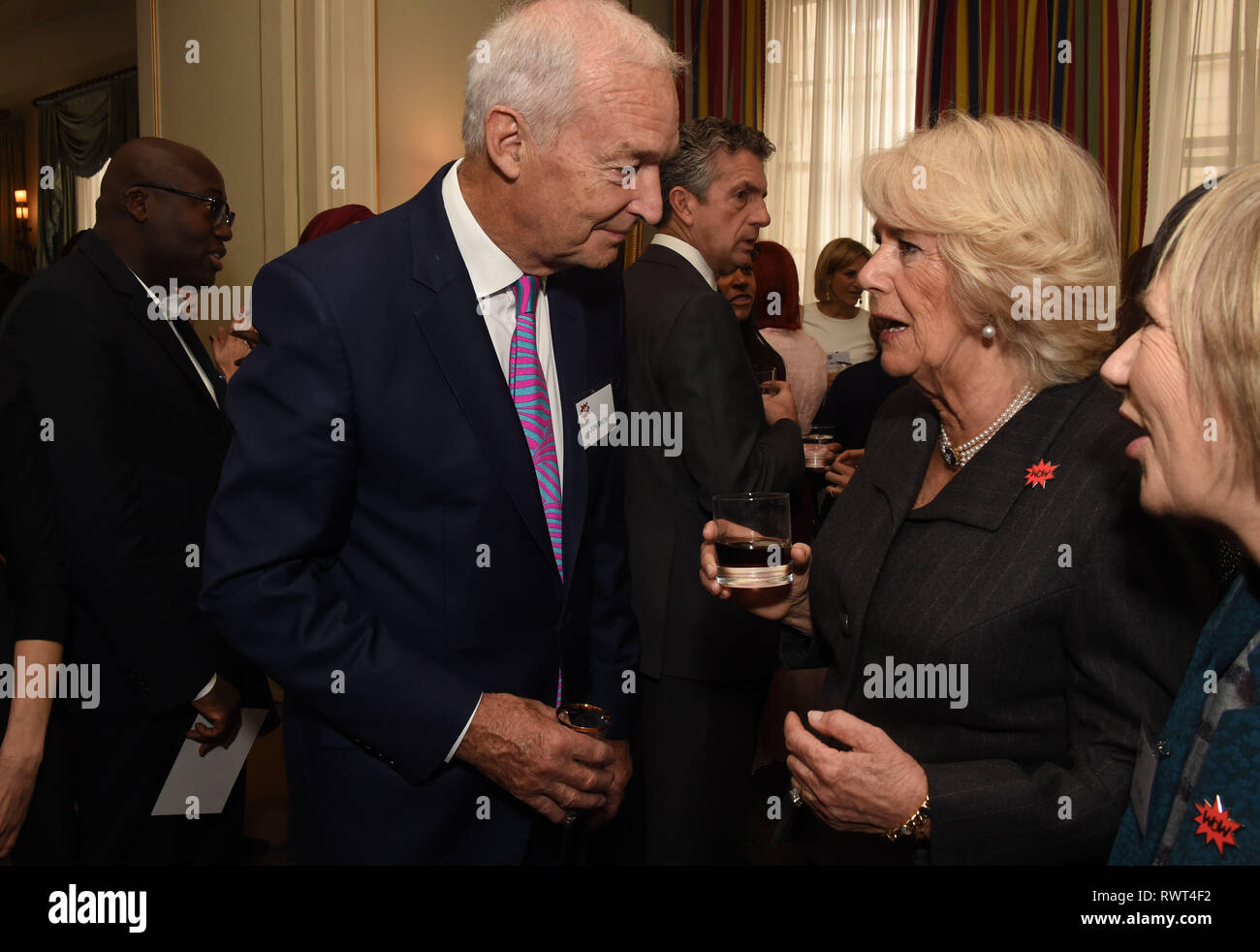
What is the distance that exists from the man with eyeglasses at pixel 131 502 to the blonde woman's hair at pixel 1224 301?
1895mm

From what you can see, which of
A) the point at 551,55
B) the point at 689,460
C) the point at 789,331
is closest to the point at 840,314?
the point at 789,331

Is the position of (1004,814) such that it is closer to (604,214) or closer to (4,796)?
(604,214)

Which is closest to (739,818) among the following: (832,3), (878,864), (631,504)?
(631,504)

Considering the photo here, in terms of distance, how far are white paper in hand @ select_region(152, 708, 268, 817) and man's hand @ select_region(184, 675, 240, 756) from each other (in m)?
0.02

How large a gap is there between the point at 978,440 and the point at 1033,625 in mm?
342

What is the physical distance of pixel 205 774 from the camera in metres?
2.09

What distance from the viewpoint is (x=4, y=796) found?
1.88 m

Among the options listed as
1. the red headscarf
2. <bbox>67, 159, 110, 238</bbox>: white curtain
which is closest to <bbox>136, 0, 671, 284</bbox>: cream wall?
the red headscarf

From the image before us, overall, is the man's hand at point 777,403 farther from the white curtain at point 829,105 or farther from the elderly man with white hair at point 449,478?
the white curtain at point 829,105

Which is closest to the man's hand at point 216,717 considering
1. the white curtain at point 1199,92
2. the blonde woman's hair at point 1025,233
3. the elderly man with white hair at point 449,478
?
the elderly man with white hair at point 449,478

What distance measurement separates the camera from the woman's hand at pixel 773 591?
1586mm

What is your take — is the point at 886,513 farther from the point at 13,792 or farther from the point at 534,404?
the point at 13,792

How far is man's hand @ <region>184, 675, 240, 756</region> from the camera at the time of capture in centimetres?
211

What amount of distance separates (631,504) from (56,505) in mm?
1284
